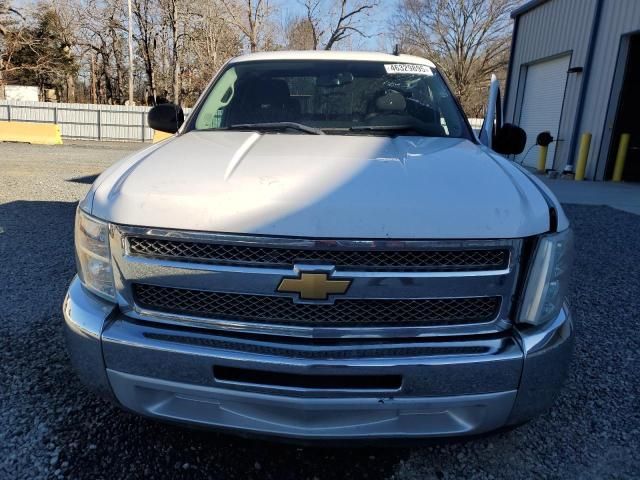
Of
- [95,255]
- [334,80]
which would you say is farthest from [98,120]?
[95,255]

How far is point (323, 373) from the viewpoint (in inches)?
65.0

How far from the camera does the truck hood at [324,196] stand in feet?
5.48

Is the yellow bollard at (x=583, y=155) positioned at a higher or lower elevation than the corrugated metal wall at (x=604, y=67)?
lower

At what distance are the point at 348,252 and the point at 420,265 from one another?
0.85 feet

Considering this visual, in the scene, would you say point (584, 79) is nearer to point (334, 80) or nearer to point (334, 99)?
point (334, 80)

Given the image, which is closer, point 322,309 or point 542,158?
point 322,309

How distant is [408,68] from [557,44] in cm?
1294

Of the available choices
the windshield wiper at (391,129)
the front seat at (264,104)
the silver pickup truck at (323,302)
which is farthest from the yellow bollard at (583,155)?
the silver pickup truck at (323,302)

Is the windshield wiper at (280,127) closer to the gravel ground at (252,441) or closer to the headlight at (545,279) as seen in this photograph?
the headlight at (545,279)

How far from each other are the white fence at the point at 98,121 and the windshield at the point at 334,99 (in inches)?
938

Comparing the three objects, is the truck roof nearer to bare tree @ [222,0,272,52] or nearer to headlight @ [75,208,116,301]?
headlight @ [75,208,116,301]

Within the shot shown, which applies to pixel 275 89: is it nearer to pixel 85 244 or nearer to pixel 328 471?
pixel 85 244

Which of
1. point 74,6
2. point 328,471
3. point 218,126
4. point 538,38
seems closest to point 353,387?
point 328,471

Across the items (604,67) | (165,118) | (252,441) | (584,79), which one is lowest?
(252,441)
